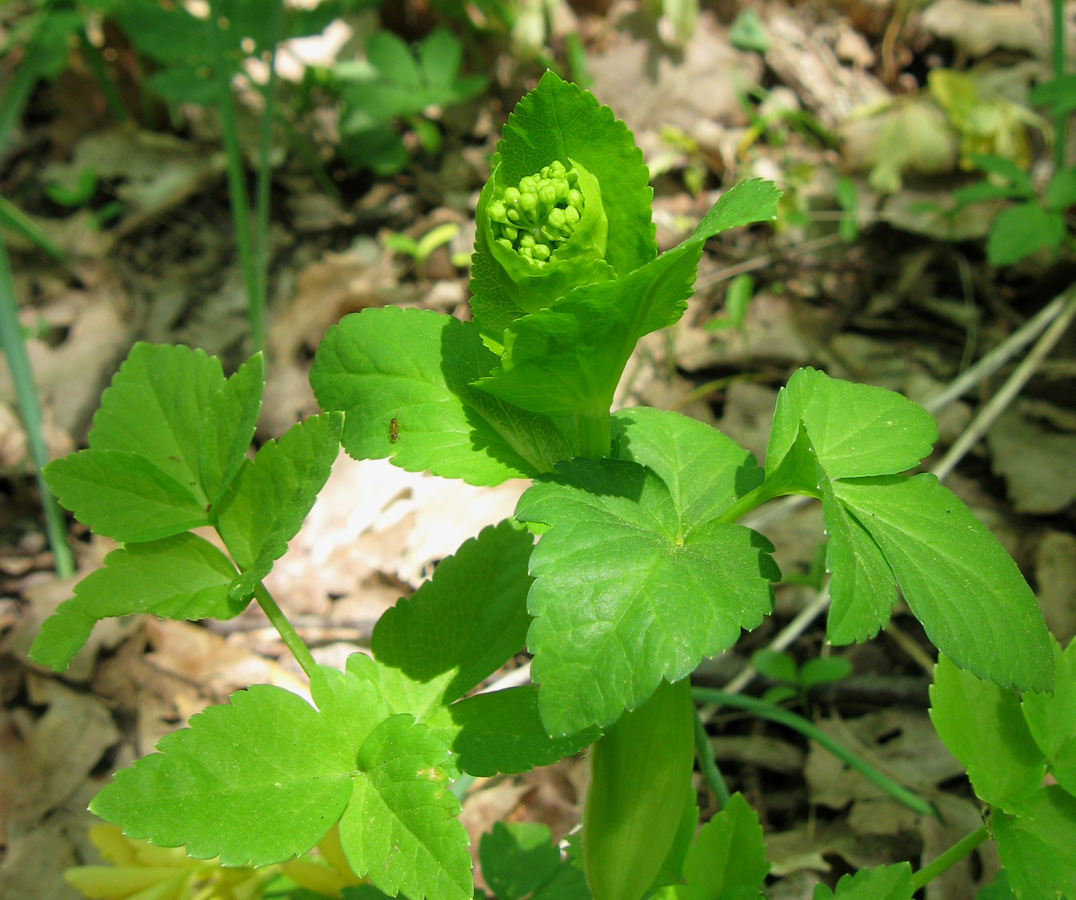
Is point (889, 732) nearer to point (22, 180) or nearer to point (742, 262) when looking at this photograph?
point (742, 262)

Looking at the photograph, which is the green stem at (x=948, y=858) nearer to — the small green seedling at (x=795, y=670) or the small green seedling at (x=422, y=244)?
the small green seedling at (x=795, y=670)

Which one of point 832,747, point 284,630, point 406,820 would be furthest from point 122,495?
point 832,747

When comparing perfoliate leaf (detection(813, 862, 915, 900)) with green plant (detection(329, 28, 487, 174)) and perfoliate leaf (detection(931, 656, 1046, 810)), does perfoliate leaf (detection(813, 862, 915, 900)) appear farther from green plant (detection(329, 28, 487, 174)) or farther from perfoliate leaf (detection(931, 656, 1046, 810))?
green plant (detection(329, 28, 487, 174))

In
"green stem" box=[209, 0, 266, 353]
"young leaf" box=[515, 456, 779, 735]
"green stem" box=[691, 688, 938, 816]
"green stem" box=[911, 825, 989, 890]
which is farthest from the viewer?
"green stem" box=[209, 0, 266, 353]

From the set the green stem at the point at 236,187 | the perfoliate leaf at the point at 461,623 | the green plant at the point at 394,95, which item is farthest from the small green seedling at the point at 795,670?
the green plant at the point at 394,95

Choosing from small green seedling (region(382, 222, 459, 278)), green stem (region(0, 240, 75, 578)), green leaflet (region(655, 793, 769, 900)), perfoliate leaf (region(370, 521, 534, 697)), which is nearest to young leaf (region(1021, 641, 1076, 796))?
green leaflet (region(655, 793, 769, 900))

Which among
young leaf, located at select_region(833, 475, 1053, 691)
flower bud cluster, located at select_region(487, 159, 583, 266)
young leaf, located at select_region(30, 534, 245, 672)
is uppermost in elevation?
flower bud cluster, located at select_region(487, 159, 583, 266)

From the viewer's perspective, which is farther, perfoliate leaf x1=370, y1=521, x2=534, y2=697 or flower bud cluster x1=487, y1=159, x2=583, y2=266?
perfoliate leaf x1=370, y1=521, x2=534, y2=697
